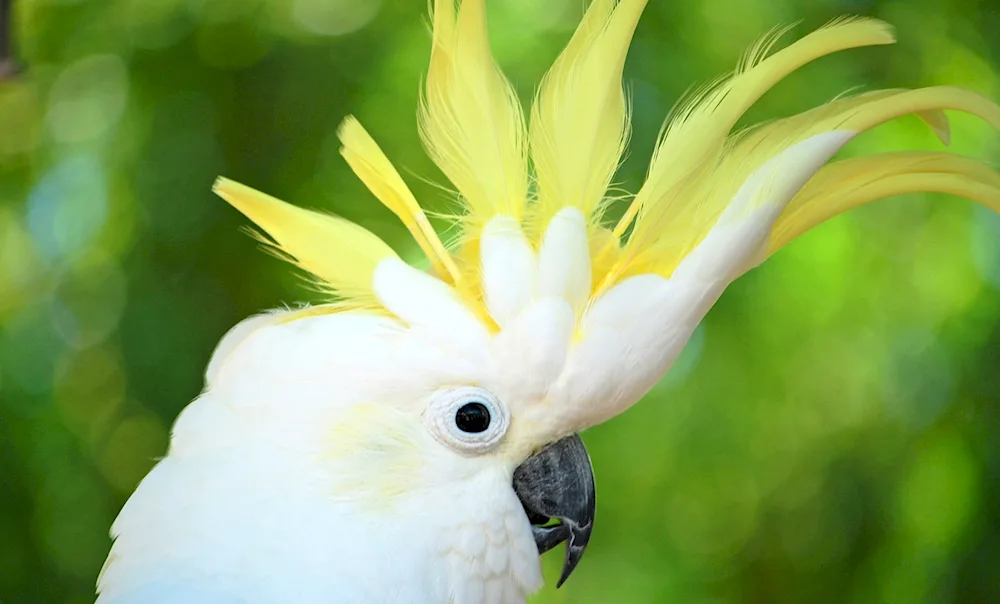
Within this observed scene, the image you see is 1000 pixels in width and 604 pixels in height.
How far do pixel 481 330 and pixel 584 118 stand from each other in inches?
11.2

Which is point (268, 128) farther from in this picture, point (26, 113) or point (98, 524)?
point (98, 524)

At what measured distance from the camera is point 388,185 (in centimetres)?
110

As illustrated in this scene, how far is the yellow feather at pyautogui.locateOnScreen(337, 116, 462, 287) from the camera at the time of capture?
1079 mm

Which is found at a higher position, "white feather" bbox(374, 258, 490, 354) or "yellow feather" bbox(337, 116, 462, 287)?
"yellow feather" bbox(337, 116, 462, 287)

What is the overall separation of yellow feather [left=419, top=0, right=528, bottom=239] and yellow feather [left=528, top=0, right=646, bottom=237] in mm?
31

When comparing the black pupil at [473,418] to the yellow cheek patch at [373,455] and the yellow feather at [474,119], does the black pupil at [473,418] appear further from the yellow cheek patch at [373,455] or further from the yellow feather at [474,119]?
the yellow feather at [474,119]

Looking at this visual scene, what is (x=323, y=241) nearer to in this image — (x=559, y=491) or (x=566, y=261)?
(x=566, y=261)

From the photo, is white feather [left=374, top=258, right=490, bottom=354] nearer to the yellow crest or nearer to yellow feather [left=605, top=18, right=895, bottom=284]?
the yellow crest

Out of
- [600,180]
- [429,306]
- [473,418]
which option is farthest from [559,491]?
[600,180]

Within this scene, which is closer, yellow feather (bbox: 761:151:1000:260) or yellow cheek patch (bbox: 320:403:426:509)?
yellow cheek patch (bbox: 320:403:426:509)

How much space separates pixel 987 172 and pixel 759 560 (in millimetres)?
1787

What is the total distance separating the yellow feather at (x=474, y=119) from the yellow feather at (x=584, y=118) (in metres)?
0.03

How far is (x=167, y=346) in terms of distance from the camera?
2475 millimetres

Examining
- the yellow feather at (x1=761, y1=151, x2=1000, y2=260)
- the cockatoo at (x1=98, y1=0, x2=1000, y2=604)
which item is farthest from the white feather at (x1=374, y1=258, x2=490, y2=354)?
the yellow feather at (x1=761, y1=151, x2=1000, y2=260)
